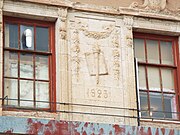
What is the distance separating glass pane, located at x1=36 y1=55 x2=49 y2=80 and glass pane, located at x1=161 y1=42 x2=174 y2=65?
3.11m

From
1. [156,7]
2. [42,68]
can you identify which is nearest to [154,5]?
[156,7]

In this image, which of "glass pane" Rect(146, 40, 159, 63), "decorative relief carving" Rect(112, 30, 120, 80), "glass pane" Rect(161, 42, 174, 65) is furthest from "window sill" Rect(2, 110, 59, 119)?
"glass pane" Rect(161, 42, 174, 65)

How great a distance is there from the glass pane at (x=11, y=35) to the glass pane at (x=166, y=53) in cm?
383

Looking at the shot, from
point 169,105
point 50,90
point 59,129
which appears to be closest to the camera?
point 59,129

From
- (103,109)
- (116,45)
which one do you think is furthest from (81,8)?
(103,109)

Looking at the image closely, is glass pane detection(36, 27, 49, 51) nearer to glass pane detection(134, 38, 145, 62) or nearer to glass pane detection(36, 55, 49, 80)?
glass pane detection(36, 55, 49, 80)

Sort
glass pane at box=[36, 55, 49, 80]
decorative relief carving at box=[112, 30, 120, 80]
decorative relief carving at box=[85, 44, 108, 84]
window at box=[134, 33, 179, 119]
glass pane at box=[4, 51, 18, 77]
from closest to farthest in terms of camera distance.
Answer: glass pane at box=[4, 51, 18, 77]
glass pane at box=[36, 55, 49, 80]
decorative relief carving at box=[85, 44, 108, 84]
decorative relief carving at box=[112, 30, 120, 80]
window at box=[134, 33, 179, 119]

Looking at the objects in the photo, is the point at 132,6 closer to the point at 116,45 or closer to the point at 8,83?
the point at 116,45

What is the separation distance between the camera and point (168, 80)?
16891mm

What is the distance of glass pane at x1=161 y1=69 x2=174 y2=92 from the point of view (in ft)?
55.1

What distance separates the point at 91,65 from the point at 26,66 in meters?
1.54

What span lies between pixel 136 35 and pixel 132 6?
75cm

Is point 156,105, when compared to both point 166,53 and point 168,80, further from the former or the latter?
point 166,53

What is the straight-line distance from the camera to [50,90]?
15633 millimetres
